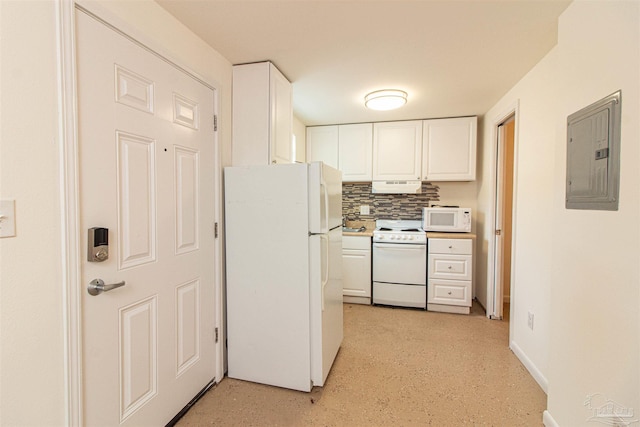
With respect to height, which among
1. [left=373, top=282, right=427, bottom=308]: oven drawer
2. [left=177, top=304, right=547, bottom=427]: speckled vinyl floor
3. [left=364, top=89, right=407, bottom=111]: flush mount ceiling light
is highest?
[left=364, top=89, right=407, bottom=111]: flush mount ceiling light

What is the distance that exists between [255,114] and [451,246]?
2.47m

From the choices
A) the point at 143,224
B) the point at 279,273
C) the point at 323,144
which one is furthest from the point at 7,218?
the point at 323,144

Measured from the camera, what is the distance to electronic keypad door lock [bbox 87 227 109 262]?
1135 millimetres

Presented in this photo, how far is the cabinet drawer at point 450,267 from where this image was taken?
10.2 ft

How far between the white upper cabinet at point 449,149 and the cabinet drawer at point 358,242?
1064 mm

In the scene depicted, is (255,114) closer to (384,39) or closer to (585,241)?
(384,39)

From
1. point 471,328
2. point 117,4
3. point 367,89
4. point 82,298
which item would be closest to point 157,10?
point 117,4

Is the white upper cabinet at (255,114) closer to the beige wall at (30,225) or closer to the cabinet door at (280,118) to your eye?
the cabinet door at (280,118)

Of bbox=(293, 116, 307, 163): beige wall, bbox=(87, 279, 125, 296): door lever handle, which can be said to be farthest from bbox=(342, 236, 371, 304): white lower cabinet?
bbox=(87, 279, 125, 296): door lever handle

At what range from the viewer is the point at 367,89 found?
2.56 meters

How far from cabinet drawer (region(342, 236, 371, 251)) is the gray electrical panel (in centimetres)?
213

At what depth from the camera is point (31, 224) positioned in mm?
955

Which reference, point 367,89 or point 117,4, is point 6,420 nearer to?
point 117,4

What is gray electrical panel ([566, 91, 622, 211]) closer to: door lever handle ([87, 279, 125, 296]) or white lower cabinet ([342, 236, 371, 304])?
door lever handle ([87, 279, 125, 296])
